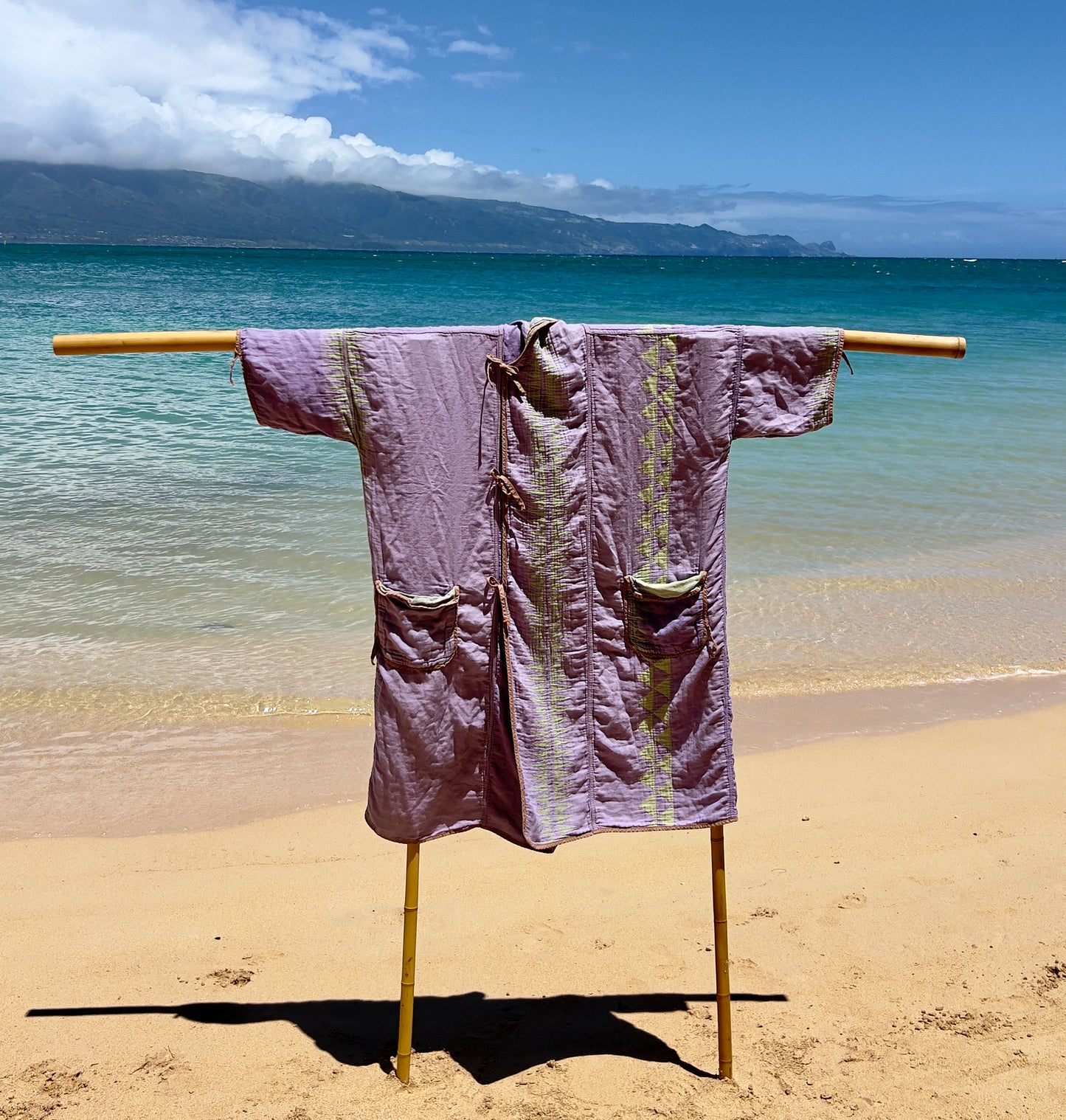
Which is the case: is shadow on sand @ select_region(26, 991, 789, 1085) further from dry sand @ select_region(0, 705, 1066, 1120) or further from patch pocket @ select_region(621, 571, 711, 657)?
patch pocket @ select_region(621, 571, 711, 657)

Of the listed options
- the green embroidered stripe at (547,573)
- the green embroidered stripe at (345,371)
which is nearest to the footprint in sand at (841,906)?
the green embroidered stripe at (547,573)

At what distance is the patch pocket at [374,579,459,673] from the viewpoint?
1965 millimetres

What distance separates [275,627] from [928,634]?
352 centimetres

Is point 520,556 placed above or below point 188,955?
above

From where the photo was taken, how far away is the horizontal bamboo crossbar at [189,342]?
1.88 meters

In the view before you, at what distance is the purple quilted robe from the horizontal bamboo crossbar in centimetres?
7

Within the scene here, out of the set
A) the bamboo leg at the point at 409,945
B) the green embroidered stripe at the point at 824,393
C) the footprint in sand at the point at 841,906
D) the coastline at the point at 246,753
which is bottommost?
the coastline at the point at 246,753

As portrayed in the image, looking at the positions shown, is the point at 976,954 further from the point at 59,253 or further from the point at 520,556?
the point at 59,253

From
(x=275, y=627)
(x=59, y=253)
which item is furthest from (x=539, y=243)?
(x=275, y=627)

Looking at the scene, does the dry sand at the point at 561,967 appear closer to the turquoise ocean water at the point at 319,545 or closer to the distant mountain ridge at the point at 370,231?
the turquoise ocean water at the point at 319,545

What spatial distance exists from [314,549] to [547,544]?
4949 mm

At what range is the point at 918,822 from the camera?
3.50 m

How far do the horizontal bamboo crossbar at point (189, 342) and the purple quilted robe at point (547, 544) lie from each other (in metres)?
0.07

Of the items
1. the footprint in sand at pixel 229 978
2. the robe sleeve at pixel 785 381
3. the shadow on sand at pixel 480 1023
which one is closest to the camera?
the robe sleeve at pixel 785 381
